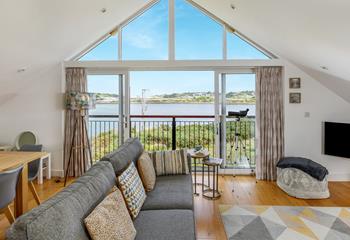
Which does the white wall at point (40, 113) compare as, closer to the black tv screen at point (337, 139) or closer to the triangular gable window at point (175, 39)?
the triangular gable window at point (175, 39)

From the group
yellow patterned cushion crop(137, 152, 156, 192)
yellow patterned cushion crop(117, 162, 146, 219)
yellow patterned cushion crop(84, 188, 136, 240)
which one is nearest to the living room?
yellow patterned cushion crop(137, 152, 156, 192)

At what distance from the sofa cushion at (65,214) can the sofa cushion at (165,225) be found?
0.41 metres

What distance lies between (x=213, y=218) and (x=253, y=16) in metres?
2.62

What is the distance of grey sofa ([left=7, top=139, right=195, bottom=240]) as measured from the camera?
3.58 ft

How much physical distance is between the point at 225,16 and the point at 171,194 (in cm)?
299

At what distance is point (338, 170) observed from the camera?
14.0 feet

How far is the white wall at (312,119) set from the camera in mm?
4238

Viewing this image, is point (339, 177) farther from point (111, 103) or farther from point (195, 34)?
point (111, 103)

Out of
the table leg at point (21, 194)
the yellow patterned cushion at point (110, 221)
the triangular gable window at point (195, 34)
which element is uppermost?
the triangular gable window at point (195, 34)

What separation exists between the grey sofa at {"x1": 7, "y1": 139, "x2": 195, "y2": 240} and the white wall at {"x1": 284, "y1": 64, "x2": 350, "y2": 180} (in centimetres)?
238

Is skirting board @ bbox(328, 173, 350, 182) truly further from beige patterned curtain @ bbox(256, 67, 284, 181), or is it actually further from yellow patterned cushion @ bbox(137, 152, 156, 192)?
yellow patterned cushion @ bbox(137, 152, 156, 192)

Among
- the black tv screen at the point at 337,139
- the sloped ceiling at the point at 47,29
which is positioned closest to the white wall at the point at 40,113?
the sloped ceiling at the point at 47,29

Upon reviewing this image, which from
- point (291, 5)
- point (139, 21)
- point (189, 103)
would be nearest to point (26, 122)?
point (139, 21)

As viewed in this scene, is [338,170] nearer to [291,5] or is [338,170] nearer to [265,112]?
[265,112]
